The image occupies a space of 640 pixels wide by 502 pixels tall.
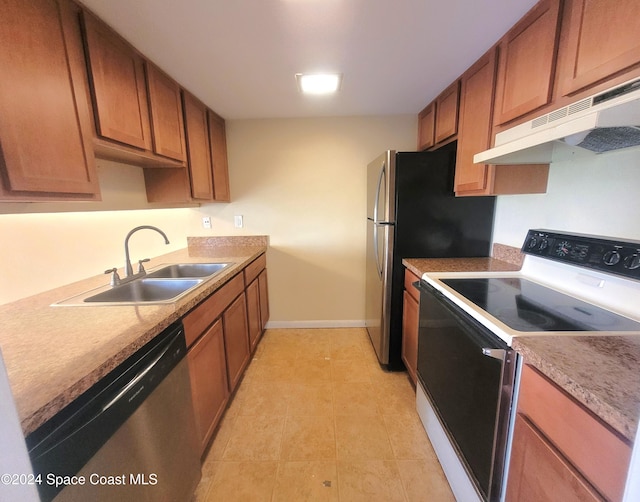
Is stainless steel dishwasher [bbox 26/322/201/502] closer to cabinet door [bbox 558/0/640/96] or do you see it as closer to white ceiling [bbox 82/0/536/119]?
white ceiling [bbox 82/0/536/119]

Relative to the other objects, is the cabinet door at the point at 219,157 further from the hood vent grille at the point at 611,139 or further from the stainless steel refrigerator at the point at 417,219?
the hood vent grille at the point at 611,139

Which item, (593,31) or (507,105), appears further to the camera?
(507,105)

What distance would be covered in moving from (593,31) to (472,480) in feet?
5.74

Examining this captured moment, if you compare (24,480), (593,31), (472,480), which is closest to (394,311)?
(472,480)

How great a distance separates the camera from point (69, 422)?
665mm

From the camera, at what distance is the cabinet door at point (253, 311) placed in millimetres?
2211

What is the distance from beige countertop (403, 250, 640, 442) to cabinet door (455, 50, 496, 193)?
960mm

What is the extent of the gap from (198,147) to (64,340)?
1.62 meters

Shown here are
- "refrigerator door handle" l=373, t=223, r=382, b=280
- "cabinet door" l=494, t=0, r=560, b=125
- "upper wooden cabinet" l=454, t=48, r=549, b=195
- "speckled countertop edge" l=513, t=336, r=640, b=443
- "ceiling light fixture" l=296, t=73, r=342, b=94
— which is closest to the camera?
"speckled countertop edge" l=513, t=336, r=640, b=443

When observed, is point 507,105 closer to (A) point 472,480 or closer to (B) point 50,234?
(A) point 472,480

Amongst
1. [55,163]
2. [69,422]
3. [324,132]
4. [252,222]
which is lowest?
[69,422]

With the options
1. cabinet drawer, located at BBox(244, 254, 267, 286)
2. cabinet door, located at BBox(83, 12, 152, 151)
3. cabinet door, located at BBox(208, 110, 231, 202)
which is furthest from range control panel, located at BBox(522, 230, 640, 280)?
cabinet door, located at BBox(208, 110, 231, 202)

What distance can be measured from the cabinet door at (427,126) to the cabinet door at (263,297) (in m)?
1.95

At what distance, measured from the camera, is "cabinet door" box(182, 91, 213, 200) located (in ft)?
6.30
